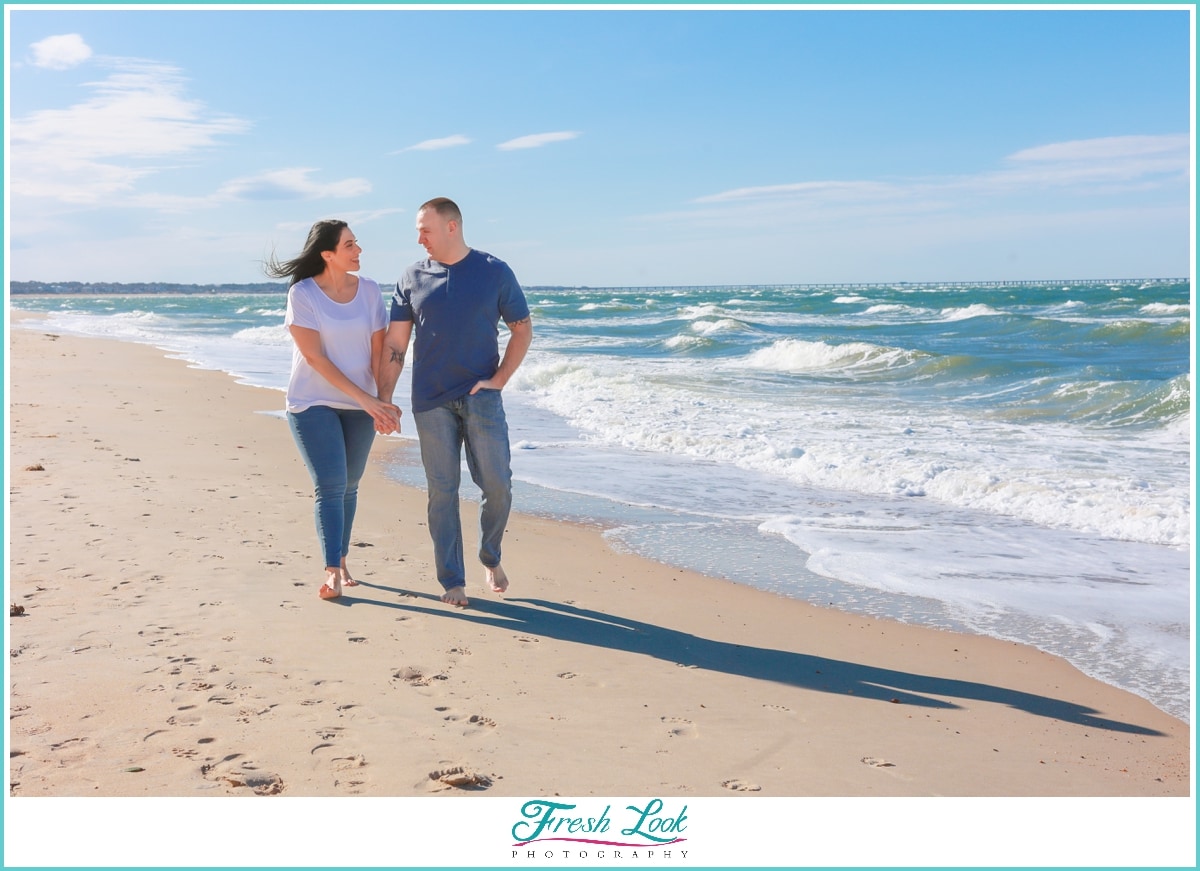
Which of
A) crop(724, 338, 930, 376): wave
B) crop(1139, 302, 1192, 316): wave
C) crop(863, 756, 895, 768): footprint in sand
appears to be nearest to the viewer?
crop(863, 756, 895, 768): footprint in sand

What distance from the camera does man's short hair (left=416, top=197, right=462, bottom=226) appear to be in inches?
170

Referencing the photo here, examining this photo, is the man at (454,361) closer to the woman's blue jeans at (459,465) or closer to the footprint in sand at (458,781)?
the woman's blue jeans at (459,465)

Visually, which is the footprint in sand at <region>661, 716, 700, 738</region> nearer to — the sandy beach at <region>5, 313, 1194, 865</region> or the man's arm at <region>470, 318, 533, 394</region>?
the sandy beach at <region>5, 313, 1194, 865</region>

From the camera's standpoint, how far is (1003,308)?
44438mm

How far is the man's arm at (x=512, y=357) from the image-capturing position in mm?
4406

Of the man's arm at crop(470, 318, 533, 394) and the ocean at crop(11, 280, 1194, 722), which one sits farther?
the ocean at crop(11, 280, 1194, 722)

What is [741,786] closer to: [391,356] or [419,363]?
[419,363]

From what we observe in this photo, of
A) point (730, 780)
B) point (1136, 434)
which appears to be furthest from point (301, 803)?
point (1136, 434)

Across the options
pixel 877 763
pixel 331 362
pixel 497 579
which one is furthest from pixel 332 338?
pixel 877 763

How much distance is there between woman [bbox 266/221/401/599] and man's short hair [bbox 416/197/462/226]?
405 millimetres

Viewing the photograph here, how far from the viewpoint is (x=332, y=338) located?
14.6 feet

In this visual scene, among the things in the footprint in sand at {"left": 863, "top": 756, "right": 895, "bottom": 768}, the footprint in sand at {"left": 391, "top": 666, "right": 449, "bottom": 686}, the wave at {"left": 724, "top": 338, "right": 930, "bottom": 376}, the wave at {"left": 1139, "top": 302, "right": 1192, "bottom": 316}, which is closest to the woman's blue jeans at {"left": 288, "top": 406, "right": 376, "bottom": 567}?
the footprint in sand at {"left": 391, "top": 666, "right": 449, "bottom": 686}

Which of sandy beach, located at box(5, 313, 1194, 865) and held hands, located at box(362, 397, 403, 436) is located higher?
held hands, located at box(362, 397, 403, 436)

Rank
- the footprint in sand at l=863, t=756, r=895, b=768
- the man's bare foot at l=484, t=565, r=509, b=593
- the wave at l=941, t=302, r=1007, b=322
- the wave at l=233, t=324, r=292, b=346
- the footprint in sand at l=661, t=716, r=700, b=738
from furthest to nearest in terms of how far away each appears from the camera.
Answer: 1. the wave at l=941, t=302, r=1007, b=322
2. the wave at l=233, t=324, r=292, b=346
3. the man's bare foot at l=484, t=565, r=509, b=593
4. the footprint in sand at l=661, t=716, r=700, b=738
5. the footprint in sand at l=863, t=756, r=895, b=768
